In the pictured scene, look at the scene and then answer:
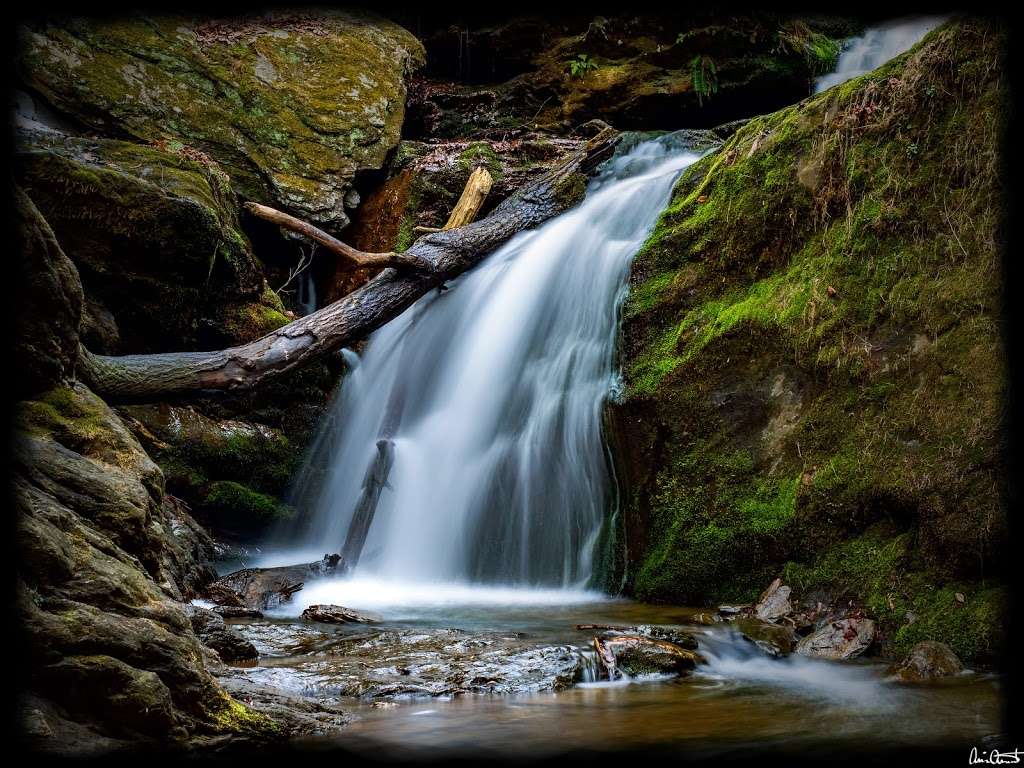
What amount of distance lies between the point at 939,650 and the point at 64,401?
466 cm

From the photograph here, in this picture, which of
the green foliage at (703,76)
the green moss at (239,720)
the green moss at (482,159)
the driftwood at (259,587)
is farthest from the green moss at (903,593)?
the green foliage at (703,76)

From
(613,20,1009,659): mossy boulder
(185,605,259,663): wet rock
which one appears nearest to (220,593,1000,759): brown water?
(185,605,259,663): wet rock

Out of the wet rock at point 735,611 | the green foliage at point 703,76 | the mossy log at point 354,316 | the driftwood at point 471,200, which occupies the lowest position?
the wet rock at point 735,611

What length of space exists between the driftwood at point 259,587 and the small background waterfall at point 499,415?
2.98 feet

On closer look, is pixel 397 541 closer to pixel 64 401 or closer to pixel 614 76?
pixel 64 401

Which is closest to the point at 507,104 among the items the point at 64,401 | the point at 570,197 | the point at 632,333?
the point at 570,197

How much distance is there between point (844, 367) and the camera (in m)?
4.96

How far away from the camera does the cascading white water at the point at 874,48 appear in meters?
12.3

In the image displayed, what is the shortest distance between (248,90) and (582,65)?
20.6 ft

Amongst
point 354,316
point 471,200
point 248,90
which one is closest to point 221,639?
point 354,316

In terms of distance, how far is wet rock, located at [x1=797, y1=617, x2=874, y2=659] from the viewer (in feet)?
13.7

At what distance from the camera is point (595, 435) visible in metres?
6.45

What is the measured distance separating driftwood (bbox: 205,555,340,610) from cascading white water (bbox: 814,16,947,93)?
11660 millimetres

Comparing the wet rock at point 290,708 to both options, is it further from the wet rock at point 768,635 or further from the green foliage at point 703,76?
the green foliage at point 703,76
